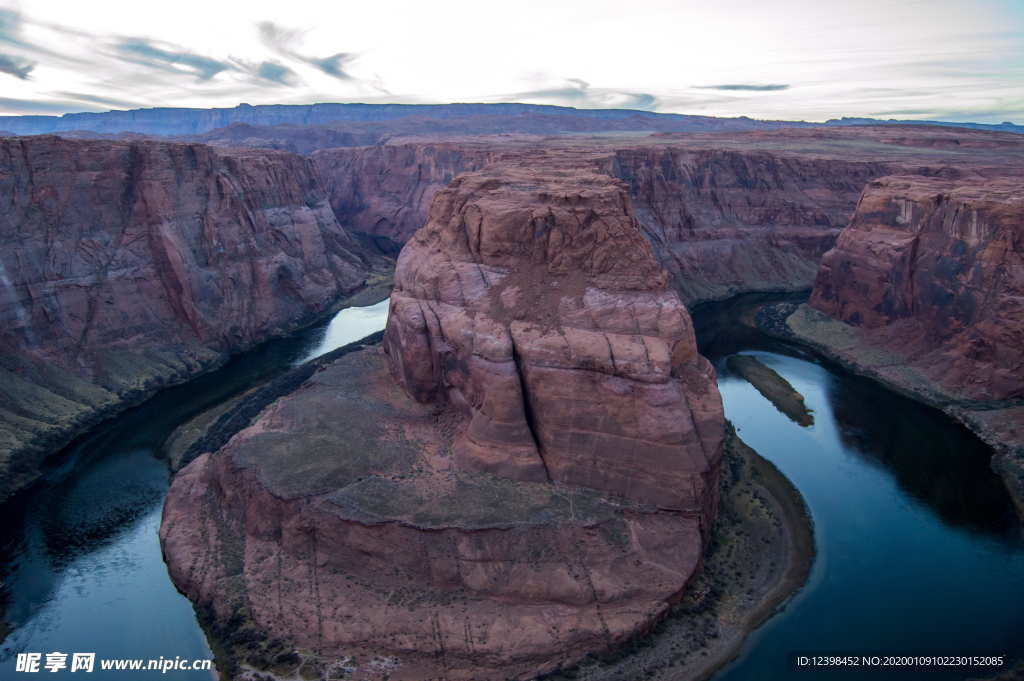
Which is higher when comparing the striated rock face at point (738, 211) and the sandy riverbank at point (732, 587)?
the striated rock face at point (738, 211)

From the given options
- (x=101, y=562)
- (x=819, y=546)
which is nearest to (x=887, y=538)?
(x=819, y=546)

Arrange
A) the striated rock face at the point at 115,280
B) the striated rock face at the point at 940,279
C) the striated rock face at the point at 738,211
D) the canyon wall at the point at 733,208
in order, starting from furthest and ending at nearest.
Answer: the striated rock face at the point at 738,211
the canyon wall at the point at 733,208
the striated rock face at the point at 940,279
the striated rock face at the point at 115,280

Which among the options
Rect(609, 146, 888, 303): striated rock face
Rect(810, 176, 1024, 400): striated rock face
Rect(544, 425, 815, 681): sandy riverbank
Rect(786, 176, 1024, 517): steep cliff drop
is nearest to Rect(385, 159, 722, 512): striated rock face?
Rect(544, 425, 815, 681): sandy riverbank

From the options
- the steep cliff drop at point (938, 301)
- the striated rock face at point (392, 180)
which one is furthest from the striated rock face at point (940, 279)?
the striated rock face at point (392, 180)

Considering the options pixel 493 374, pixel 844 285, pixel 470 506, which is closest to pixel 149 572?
pixel 470 506

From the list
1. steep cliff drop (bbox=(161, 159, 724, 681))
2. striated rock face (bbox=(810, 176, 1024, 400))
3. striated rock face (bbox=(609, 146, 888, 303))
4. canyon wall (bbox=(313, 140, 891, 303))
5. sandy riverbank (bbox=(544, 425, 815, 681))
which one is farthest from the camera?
striated rock face (bbox=(609, 146, 888, 303))

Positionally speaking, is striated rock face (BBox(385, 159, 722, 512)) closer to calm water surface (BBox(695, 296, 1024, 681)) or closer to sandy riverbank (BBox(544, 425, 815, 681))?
sandy riverbank (BBox(544, 425, 815, 681))

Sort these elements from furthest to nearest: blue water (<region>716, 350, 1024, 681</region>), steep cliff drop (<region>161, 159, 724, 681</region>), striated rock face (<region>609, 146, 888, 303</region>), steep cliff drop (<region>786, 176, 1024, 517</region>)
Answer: striated rock face (<region>609, 146, 888, 303</region>), steep cliff drop (<region>786, 176, 1024, 517</region>), blue water (<region>716, 350, 1024, 681</region>), steep cliff drop (<region>161, 159, 724, 681</region>)

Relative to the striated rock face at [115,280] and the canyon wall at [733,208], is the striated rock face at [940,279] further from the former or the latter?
the striated rock face at [115,280]
